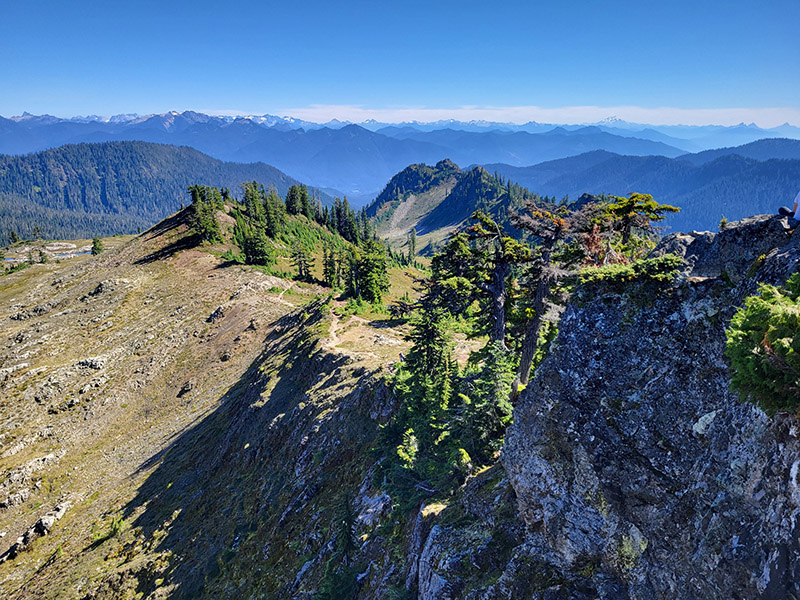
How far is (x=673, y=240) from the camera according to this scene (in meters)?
13.5

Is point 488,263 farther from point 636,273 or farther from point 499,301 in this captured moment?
point 636,273

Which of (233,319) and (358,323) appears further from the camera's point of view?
(233,319)

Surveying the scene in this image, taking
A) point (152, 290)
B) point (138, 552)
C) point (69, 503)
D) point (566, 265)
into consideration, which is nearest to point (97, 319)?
point (152, 290)

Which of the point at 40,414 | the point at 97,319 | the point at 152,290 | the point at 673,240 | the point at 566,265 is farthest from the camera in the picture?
the point at 152,290

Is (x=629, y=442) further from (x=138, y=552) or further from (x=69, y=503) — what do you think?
(x=69, y=503)

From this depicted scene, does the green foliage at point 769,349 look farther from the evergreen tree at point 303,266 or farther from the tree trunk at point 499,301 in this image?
the evergreen tree at point 303,266

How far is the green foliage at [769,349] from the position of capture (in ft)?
24.5

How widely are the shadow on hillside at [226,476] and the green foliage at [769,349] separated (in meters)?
27.8

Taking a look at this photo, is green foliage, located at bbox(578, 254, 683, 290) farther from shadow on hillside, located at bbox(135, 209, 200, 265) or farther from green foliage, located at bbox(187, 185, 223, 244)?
shadow on hillside, located at bbox(135, 209, 200, 265)

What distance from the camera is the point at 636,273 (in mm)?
12562

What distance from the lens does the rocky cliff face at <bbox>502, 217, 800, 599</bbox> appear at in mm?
8164

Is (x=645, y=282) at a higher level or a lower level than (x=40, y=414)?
higher

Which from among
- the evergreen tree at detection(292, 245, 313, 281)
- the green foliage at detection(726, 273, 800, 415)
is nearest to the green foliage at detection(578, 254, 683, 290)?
Answer: the green foliage at detection(726, 273, 800, 415)

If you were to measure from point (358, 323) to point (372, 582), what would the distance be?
31.6 m
